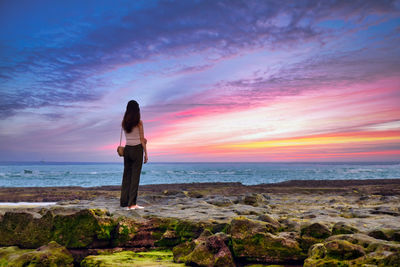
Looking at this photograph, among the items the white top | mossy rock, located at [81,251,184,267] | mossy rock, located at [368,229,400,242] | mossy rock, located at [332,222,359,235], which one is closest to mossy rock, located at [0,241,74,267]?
mossy rock, located at [81,251,184,267]

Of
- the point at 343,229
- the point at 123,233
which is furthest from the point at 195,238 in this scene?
the point at 343,229

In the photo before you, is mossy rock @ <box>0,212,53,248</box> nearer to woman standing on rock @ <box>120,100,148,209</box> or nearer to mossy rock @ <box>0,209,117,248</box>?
mossy rock @ <box>0,209,117,248</box>

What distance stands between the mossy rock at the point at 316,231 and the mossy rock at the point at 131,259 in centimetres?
218

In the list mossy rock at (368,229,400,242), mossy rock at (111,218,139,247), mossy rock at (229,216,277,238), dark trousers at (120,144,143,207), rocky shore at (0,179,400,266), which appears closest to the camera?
rocky shore at (0,179,400,266)

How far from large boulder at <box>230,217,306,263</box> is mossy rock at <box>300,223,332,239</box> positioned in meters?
0.22

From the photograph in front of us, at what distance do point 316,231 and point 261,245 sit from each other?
933 millimetres

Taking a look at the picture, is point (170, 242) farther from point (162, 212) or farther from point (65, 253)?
point (65, 253)

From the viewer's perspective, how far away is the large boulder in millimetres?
4547

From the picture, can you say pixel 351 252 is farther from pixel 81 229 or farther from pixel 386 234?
pixel 81 229

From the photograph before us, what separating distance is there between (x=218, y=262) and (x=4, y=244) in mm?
4717

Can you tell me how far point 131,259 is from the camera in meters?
4.94

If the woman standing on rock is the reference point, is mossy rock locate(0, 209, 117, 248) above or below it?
below

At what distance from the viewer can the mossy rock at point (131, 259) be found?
4.65m

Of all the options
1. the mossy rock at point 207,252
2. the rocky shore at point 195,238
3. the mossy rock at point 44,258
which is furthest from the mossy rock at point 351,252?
the mossy rock at point 44,258
